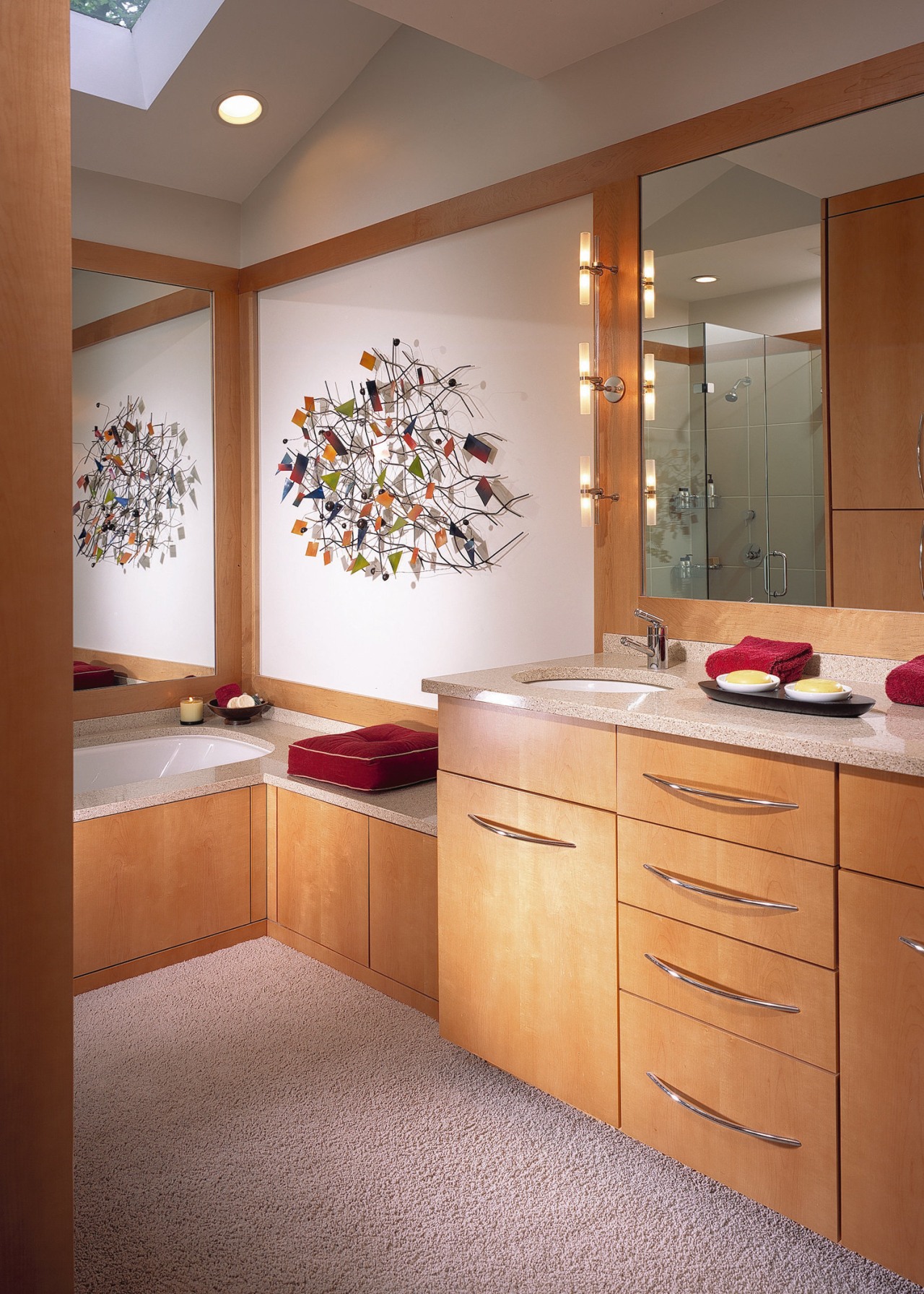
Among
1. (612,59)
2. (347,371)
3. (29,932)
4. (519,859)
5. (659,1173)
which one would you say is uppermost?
(612,59)

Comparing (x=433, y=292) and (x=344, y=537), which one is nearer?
(x=433, y=292)

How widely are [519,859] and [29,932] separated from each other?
120 cm

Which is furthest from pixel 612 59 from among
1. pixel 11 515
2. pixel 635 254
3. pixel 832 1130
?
pixel 832 1130

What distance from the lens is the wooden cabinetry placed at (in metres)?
2.62

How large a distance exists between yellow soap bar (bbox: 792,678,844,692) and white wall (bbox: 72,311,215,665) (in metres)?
2.72

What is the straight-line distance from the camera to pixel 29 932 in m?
1.06

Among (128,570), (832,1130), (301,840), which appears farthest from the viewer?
(128,570)

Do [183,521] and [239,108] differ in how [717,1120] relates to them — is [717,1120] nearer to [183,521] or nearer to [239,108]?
[183,521]

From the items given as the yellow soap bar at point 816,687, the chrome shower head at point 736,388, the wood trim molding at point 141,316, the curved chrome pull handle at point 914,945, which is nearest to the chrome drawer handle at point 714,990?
the curved chrome pull handle at point 914,945

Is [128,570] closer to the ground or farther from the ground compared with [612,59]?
closer to the ground

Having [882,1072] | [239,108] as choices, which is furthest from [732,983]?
[239,108]

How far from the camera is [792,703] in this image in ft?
5.99

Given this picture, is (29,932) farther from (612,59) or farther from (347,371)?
(347,371)

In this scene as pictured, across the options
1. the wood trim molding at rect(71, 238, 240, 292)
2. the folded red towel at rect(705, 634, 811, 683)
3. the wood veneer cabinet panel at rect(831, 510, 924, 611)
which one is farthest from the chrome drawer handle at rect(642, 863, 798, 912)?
the wood trim molding at rect(71, 238, 240, 292)
